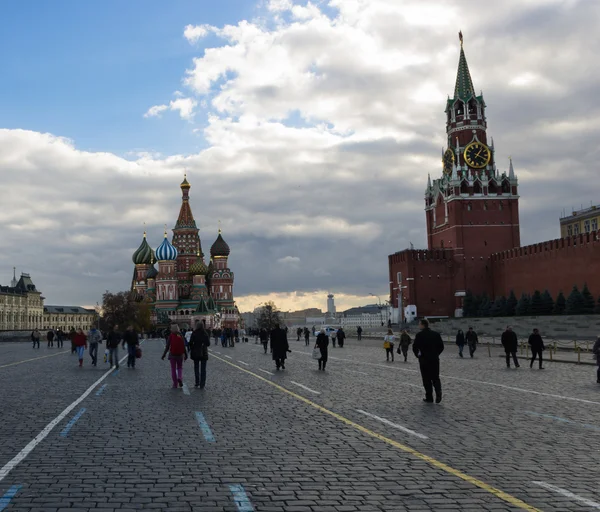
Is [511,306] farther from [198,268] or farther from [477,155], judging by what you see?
[198,268]

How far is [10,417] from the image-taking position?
35.8ft

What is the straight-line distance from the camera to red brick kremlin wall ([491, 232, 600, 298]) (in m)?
65.4

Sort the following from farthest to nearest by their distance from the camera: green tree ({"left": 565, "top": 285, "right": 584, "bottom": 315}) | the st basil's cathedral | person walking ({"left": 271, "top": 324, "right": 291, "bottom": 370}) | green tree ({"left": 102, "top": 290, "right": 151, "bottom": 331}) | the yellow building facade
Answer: the st basil's cathedral < green tree ({"left": 102, "top": 290, "right": 151, "bottom": 331}) < the yellow building facade < green tree ({"left": 565, "top": 285, "right": 584, "bottom": 315}) < person walking ({"left": 271, "top": 324, "right": 291, "bottom": 370})

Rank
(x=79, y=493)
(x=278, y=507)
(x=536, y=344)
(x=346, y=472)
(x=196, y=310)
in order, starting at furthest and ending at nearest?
(x=196, y=310) < (x=536, y=344) < (x=346, y=472) < (x=79, y=493) < (x=278, y=507)

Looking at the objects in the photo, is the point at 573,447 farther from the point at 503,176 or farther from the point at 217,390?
the point at 503,176

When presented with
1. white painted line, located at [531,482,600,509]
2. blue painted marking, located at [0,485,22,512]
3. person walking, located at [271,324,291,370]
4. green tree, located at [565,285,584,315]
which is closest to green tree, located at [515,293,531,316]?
green tree, located at [565,285,584,315]

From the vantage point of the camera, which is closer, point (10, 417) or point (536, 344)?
point (10, 417)

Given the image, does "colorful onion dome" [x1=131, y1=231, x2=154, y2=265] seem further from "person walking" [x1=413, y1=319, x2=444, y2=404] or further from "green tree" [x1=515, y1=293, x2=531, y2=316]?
"person walking" [x1=413, y1=319, x2=444, y2=404]

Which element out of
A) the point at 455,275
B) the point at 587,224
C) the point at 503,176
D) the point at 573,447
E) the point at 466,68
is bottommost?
the point at 573,447

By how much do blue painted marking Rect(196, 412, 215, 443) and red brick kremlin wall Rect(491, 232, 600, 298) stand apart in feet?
197

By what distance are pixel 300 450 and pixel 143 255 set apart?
422 feet

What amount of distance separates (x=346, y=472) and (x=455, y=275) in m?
85.5

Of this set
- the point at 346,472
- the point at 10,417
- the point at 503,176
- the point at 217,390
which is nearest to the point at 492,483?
the point at 346,472

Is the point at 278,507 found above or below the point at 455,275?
below
